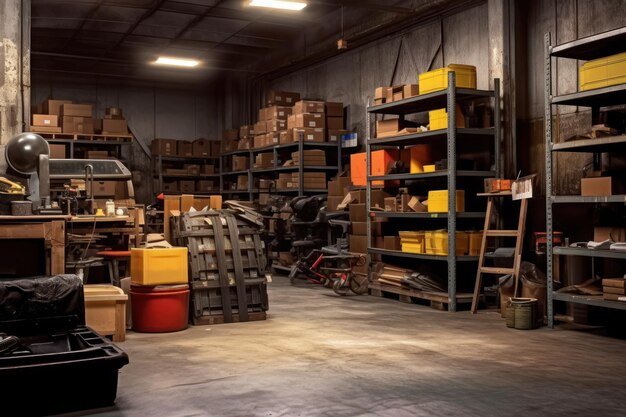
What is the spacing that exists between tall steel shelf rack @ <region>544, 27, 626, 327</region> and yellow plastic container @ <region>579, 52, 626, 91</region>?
108 mm

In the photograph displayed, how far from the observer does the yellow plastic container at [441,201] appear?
832 cm

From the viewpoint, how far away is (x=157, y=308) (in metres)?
6.84

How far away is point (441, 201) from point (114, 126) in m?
9.40

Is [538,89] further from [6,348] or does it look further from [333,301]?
[6,348]

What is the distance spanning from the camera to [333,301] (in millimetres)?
9227

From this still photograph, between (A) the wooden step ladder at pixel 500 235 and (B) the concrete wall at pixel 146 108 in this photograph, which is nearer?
(A) the wooden step ladder at pixel 500 235

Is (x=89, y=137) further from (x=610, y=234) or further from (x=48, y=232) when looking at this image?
(x=610, y=234)

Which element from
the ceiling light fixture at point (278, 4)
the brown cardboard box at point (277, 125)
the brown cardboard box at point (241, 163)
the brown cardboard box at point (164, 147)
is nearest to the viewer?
the ceiling light fixture at point (278, 4)

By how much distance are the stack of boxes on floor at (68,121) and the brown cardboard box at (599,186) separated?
37.3 feet

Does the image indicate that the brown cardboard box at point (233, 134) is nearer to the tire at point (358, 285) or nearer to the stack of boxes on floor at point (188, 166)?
the stack of boxes on floor at point (188, 166)

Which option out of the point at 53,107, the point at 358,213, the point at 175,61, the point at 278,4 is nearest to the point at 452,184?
the point at 358,213

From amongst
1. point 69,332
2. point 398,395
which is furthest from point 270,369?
point 69,332

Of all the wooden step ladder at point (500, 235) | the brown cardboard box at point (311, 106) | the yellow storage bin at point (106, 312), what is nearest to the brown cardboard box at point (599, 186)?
the wooden step ladder at point (500, 235)

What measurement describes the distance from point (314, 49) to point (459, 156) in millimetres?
5252
